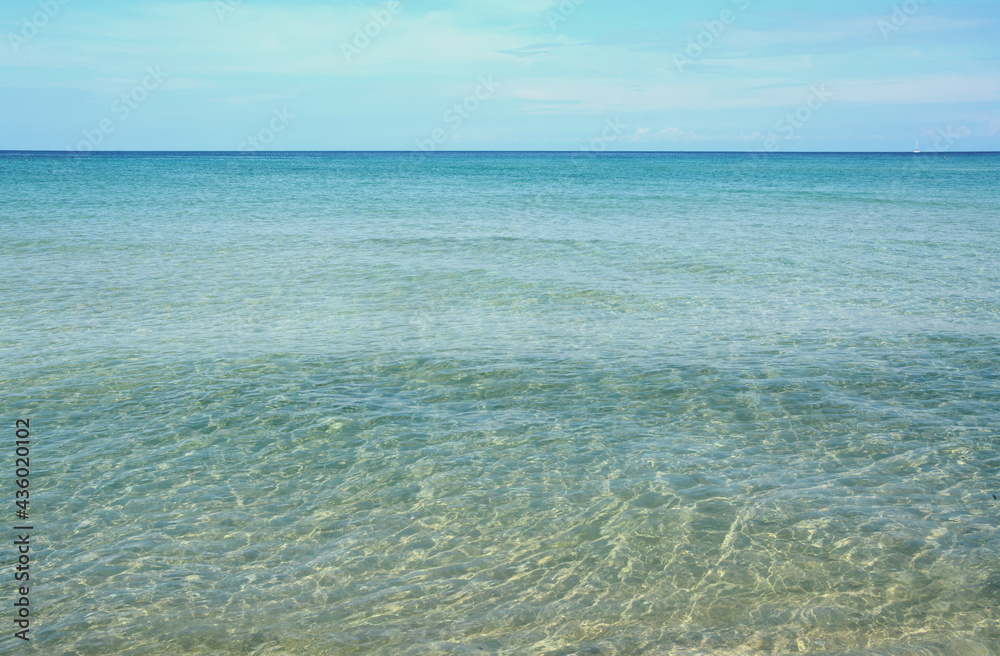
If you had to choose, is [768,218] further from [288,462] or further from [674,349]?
[288,462]

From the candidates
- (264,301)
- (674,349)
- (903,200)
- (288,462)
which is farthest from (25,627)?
(903,200)

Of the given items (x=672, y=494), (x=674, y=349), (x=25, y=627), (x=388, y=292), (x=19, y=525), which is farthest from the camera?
(x=388, y=292)

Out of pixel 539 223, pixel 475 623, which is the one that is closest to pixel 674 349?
pixel 475 623

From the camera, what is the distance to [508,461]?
7.97m

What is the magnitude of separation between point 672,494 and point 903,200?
41.3 m

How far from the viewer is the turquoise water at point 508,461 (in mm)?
5500

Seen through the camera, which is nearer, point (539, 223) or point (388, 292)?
point (388, 292)

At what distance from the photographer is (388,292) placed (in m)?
16.2

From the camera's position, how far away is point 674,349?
11781 mm

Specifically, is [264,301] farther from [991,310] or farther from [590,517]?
[991,310]

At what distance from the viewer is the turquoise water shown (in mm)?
5500

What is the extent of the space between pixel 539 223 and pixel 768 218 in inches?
408

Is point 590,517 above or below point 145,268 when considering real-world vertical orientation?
below

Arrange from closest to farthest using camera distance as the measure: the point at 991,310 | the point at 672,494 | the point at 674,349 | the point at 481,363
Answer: the point at 672,494, the point at 481,363, the point at 674,349, the point at 991,310
